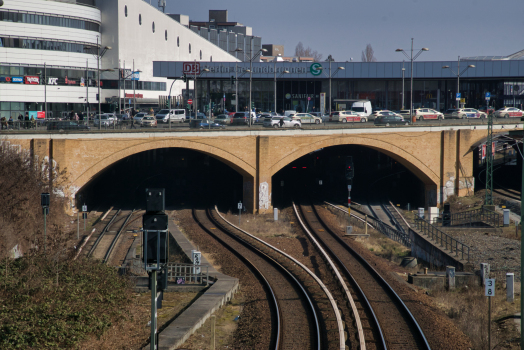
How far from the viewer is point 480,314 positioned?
65.0 feet

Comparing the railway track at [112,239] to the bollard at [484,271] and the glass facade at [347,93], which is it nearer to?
the bollard at [484,271]

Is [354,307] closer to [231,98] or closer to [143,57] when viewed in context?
[231,98]

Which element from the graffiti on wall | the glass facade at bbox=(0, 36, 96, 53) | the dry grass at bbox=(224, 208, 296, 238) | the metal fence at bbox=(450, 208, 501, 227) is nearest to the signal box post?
the dry grass at bbox=(224, 208, 296, 238)

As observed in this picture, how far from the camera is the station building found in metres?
71.9

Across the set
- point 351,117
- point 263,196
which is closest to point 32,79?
point 351,117

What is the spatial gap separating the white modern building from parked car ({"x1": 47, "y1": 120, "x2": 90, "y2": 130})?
22880 millimetres

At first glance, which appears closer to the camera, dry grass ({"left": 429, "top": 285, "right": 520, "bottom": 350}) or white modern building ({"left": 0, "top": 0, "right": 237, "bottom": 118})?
dry grass ({"left": 429, "top": 285, "right": 520, "bottom": 350})

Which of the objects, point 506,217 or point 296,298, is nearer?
point 296,298

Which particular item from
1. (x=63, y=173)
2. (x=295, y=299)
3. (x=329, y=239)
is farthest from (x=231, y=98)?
(x=295, y=299)

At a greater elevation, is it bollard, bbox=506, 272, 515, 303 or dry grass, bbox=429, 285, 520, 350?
bollard, bbox=506, 272, 515, 303

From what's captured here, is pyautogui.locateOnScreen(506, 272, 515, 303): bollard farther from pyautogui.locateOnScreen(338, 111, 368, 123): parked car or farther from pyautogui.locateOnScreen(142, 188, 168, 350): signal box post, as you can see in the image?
pyautogui.locateOnScreen(338, 111, 368, 123): parked car

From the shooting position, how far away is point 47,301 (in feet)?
51.9

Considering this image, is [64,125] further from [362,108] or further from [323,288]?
[362,108]

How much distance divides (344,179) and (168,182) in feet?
57.4
